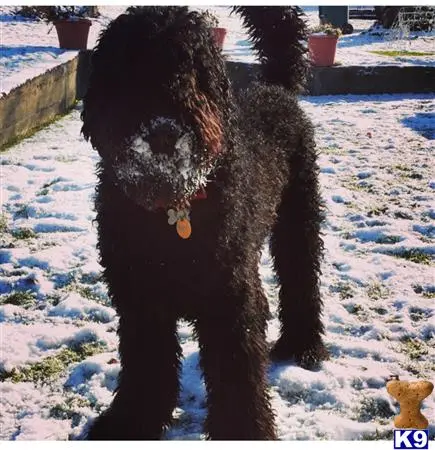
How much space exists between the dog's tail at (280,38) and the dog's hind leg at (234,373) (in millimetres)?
1881

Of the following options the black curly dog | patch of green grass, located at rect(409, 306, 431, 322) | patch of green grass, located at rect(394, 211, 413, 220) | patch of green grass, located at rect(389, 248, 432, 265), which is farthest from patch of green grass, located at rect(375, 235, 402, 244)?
the black curly dog

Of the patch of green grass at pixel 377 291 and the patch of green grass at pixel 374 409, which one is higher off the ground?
the patch of green grass at pixel 377 291

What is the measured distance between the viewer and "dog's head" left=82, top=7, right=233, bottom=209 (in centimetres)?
250

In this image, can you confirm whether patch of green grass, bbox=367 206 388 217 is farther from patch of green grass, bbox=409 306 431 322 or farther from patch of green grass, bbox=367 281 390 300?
patch of green grass, bbox=409 306 431 322

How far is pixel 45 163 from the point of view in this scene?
7.07 metres

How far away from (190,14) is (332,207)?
367cm

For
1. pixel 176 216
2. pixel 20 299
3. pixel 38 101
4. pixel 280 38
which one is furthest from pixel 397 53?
pixel 176 216

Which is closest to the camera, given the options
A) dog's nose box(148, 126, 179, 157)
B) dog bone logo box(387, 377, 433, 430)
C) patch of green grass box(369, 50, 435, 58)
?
dog's nose box(148, 126, 179, 157)

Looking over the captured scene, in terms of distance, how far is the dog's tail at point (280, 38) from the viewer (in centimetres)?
401

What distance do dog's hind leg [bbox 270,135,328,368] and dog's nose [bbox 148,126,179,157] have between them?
150cm

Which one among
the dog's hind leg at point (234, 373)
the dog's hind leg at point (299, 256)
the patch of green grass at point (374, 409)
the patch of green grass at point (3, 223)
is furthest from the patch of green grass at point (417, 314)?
the patch of green grass at point (3, 223)

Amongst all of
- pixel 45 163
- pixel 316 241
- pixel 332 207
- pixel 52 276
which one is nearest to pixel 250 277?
pixel 316 241

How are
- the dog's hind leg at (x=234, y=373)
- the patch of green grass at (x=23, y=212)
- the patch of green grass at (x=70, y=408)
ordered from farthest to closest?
the patch of green grass at (x=23, y=212) < the patch of green grass at (x=70, y=408) < the dog's hind leg at (x=234, y=373)

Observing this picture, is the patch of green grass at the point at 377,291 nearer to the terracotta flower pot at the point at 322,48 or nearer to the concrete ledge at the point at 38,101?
the concrete ledge at the point at 38,101
